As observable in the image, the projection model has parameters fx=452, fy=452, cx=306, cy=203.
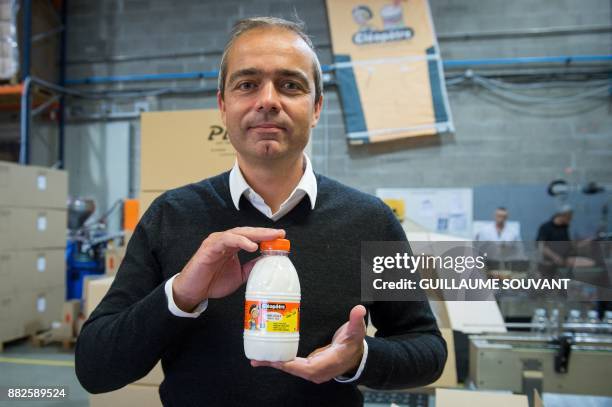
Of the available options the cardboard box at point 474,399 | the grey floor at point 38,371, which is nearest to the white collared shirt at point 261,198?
the cardboard box at point 474,399

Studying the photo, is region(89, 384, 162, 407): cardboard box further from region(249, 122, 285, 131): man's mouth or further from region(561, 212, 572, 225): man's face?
region(561, 212, 572, 225): man's face

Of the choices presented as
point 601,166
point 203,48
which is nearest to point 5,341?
point 203,48

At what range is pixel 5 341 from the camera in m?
3.66

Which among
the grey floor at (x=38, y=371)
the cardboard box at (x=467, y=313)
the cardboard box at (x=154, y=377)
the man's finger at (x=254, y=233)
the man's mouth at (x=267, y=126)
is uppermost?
the man's mouth at (x=267, y=126)

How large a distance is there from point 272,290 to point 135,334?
275mm

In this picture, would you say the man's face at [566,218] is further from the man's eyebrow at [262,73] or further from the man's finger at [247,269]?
the man's finger at [247,269]

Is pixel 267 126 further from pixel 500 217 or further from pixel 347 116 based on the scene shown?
pixel 500 217

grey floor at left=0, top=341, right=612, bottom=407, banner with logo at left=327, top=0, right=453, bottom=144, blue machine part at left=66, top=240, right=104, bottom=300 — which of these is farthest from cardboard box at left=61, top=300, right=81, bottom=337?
banner with logo at left=327, top=0, right=453, bottom=144

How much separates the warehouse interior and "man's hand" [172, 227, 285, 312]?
2658mm

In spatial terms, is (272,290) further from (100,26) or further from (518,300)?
(100,26)

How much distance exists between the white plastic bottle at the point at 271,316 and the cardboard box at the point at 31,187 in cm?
366

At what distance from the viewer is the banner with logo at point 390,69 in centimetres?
468

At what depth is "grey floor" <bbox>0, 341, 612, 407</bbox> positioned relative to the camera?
81.2 inches

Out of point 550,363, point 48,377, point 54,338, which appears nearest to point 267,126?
point 550,363
